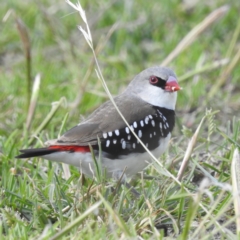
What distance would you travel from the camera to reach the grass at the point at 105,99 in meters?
3.52

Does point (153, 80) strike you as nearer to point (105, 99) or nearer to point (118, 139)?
point (118, 139)

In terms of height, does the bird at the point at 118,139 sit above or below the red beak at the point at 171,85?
below

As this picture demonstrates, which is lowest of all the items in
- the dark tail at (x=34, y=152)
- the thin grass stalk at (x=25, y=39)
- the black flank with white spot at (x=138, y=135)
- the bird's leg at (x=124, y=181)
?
the bird's leg at (x=124, y=181)

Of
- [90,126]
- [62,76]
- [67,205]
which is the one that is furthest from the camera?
[62,76]

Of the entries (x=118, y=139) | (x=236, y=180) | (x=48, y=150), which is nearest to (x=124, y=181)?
(x=118, y=139)

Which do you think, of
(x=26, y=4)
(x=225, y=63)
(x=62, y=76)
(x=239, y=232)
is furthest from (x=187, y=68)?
(x=239, y=232)

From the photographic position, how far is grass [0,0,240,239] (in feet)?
11.6

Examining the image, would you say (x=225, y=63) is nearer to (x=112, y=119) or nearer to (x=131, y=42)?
(x=131, y=42)

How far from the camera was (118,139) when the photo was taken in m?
4.22

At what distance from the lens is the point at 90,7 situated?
782 cm

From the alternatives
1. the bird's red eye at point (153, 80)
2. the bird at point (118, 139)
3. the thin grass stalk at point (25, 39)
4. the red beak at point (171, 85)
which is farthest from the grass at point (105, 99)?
the bird's red eye at point (153, 80)

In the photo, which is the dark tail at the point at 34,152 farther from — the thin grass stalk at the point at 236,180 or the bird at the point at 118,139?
the thin grass stalk at the point at 236,180

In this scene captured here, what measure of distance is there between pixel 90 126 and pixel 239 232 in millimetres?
1376

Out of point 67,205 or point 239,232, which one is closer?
point 239,232
